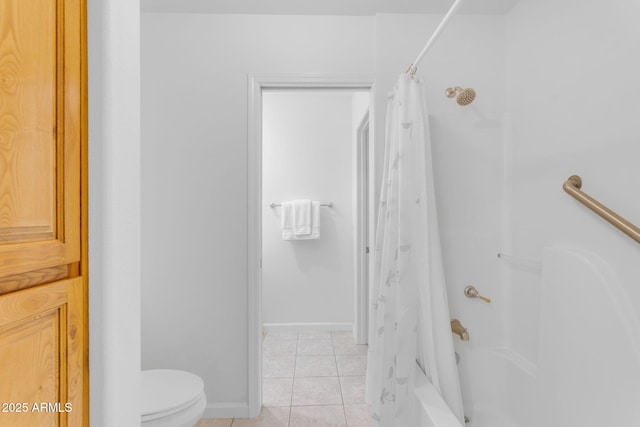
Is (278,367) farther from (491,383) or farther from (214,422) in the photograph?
(491,383)

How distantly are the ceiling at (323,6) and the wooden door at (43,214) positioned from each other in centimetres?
143

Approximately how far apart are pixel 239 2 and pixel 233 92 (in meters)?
0.47

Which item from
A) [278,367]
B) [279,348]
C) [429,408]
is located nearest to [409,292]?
[429,408]

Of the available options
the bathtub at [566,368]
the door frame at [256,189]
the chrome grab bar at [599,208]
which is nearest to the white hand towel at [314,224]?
the door frame at [256,189]

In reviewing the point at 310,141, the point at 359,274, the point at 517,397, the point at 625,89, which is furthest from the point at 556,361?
the point at 310,141

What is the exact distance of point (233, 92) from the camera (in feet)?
6.38

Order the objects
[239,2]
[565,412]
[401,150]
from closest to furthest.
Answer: [565,412]
[401,150]
[239,2]

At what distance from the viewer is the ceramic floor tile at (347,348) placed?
2758mm

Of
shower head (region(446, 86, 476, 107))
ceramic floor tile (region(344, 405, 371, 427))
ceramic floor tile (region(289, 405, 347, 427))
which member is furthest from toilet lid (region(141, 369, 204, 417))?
shower head (region(446, 86, 476, 107))

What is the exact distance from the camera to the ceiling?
1830 millimetres

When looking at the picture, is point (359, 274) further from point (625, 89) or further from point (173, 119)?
point (625, 89)

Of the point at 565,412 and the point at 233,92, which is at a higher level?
the point at 233,92

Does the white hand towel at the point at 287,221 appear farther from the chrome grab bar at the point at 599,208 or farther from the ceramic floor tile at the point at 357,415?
the chrome grab bar at the point at 599,208

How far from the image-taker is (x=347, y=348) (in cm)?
284
